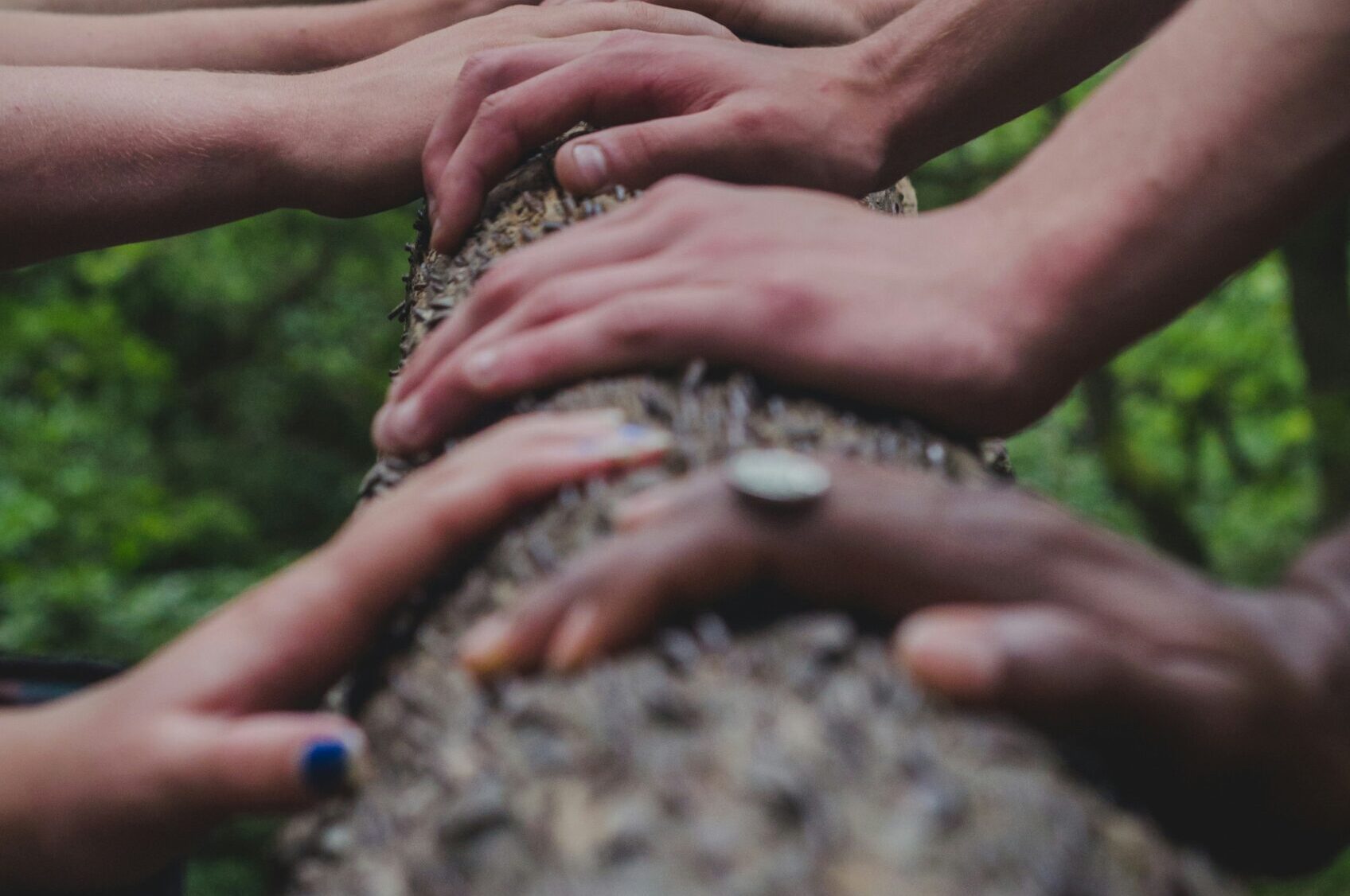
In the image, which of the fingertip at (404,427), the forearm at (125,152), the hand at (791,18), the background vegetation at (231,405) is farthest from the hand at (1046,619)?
the background vegetation at (231,405)

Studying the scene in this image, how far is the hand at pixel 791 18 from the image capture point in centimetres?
203

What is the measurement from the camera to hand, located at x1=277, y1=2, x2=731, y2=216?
5.45 ft

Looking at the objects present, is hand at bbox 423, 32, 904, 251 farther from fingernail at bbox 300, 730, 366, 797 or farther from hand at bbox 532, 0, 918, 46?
fingernail at bbox 300, 730, 366, 797

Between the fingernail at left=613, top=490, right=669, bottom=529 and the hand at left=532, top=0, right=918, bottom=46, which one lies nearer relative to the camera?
the fingernail at left=613, top=490, right=669, bottom=529

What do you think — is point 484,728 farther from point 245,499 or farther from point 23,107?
point 245,499

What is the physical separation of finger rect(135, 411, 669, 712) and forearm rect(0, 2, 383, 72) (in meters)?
1.82

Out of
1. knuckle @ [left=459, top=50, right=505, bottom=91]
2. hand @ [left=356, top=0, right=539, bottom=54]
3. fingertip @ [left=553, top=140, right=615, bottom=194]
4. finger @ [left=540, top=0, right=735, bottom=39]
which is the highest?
hand @ [left=356, top=0, right=539, bottom=54]

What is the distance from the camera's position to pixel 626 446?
879 mm

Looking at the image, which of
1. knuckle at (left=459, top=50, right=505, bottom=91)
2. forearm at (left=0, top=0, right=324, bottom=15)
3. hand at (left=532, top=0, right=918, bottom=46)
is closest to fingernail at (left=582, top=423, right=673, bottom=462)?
knuckle at (left=459, top=50, right=505, bottom=91)

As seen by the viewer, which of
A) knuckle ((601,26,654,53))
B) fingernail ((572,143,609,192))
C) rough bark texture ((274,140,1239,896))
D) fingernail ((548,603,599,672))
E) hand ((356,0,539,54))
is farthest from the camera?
hand ((356,0,539,54))

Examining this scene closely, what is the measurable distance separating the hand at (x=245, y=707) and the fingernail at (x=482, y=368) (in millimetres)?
123

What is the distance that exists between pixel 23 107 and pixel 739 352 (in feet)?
4.04

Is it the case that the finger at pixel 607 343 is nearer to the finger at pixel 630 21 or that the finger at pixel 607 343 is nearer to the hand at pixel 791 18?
the finger at pixel 630 21

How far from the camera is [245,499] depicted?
526 cm
